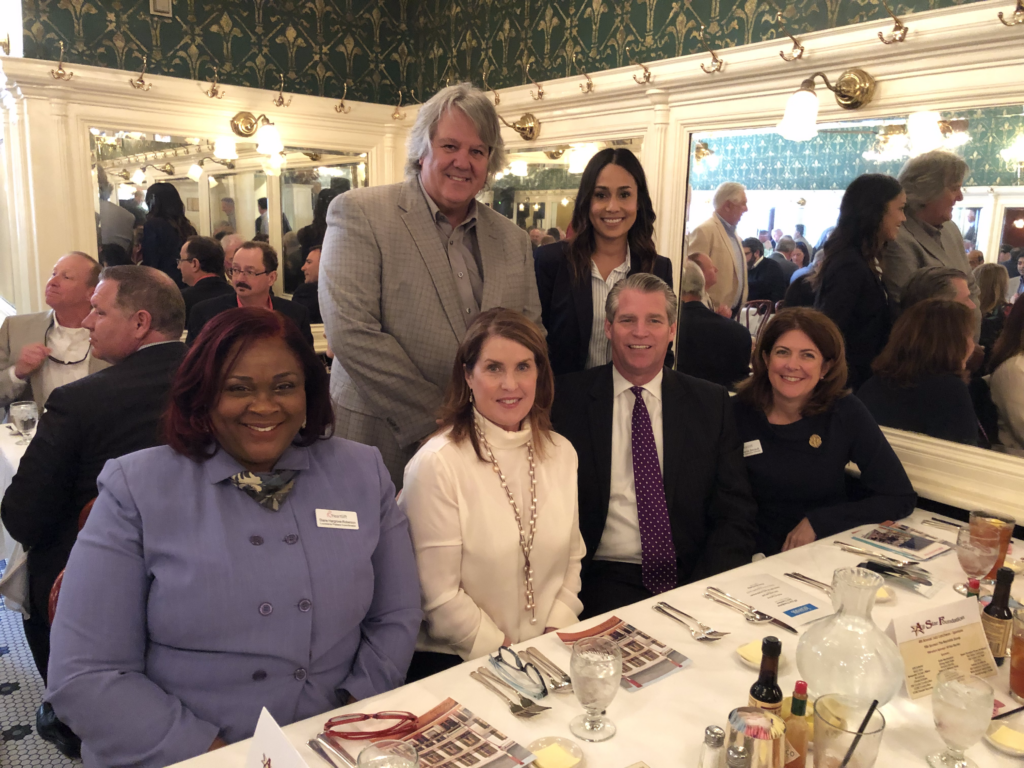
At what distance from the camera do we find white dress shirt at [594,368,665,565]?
2.15m

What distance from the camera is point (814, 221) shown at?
275 cm

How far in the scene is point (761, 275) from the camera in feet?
9.62

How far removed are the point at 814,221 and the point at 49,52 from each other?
368cm

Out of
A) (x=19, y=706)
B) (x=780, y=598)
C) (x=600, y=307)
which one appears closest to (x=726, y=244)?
(x=600, y=307)

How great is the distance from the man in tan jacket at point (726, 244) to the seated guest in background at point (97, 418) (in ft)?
6.71

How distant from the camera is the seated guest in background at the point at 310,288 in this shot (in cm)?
455

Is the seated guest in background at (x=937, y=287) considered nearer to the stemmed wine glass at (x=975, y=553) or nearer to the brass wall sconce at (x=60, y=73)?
the stemmed wine glass at (x=975, y=553)

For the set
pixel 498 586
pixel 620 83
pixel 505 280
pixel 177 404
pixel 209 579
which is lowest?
pixel 498 586

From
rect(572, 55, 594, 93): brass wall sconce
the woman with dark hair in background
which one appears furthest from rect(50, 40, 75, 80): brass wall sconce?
rect(572, 55, 594, 93): brass wall sconce

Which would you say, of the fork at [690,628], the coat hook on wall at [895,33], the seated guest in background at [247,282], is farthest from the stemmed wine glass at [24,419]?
the coat hook on wall at [895,33]

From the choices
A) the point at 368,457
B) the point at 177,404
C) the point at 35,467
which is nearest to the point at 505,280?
the point at 368,457

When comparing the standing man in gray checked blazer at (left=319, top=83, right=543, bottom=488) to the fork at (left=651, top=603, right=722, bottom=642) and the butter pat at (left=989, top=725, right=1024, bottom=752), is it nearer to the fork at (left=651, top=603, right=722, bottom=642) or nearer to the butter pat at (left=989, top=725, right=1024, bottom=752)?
the fork at (left=651, top=603, right=722, bottom=642)

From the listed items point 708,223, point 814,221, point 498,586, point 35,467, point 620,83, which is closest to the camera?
point 498,586

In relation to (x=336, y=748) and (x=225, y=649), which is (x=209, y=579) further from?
(x=336, y=748)
